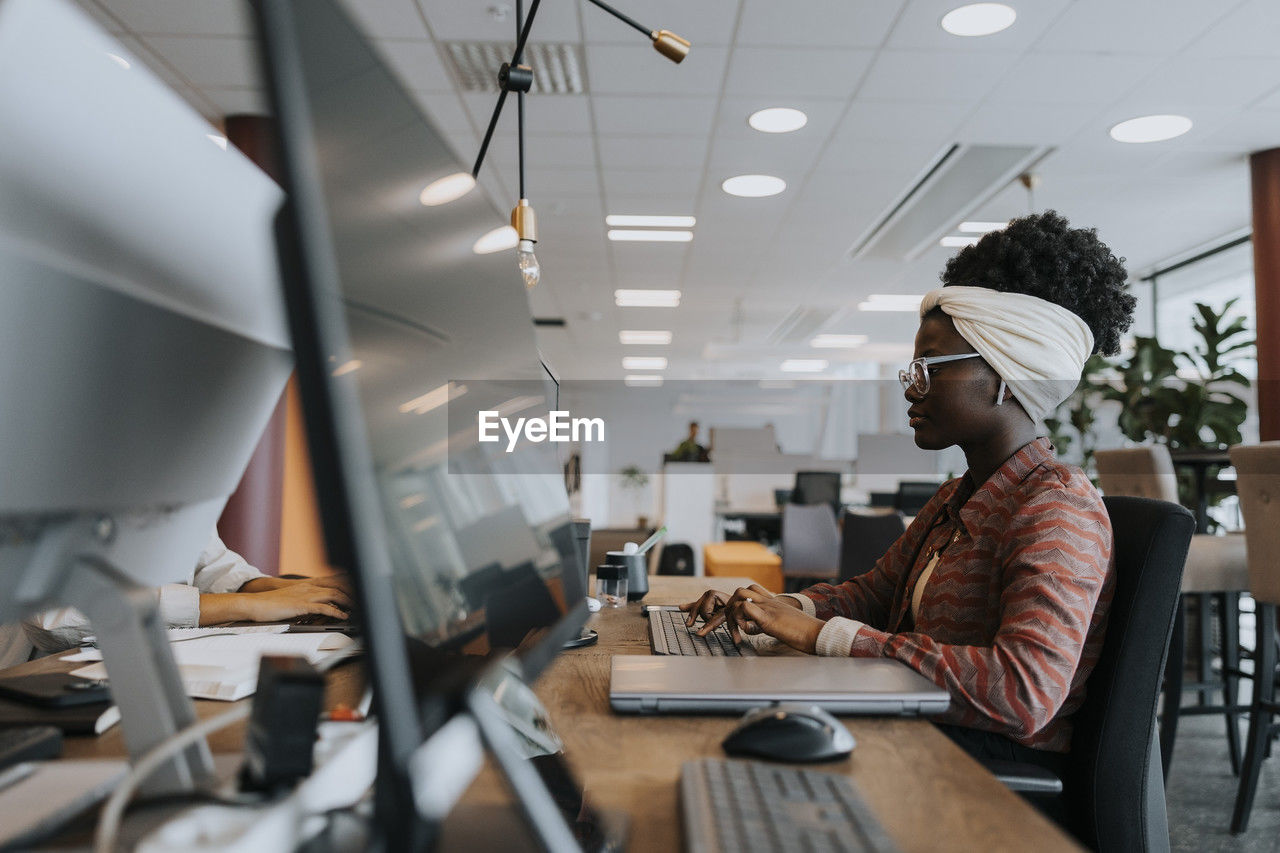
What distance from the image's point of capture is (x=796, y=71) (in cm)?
337

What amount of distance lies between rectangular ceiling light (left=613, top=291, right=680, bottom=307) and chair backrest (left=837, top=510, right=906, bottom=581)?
4661mm

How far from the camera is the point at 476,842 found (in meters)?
0.49

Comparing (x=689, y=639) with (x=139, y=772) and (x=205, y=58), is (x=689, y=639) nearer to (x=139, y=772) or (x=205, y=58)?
(x=139, y=772)

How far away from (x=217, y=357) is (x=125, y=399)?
0.22 feet

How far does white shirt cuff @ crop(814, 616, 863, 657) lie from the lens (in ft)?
3.18

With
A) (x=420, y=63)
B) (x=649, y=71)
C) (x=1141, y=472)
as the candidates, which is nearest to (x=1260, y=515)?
(x=1141, y=472)

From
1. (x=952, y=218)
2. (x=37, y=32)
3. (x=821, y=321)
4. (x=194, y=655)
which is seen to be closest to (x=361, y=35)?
(x=37, y=32)

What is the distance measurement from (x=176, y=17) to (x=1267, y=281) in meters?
5.03

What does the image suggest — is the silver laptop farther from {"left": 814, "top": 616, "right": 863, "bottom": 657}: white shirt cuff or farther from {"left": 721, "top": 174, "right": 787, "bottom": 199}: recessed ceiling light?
{"left": 721, "top": 174, "right": 787, "bottom": 199}: recessed ceiling light

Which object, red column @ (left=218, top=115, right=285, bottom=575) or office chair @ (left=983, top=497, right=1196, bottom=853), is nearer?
office chair @ (left=983, top=497, right=1196, bottom=853)

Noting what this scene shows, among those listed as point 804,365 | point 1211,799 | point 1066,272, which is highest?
point 804,365

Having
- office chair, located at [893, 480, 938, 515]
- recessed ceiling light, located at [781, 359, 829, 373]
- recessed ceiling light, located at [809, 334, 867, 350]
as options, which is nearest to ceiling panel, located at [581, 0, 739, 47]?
office chair, located at [893, 480, 938, 515]

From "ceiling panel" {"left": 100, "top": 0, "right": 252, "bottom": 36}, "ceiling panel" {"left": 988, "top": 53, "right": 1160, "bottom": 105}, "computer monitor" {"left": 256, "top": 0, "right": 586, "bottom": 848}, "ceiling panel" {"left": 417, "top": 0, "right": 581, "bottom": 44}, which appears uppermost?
"ceiling panel" {"left": 100, "top": 0, "right": 252, "bottom": 36}

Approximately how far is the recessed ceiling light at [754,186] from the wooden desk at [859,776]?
164 inches
